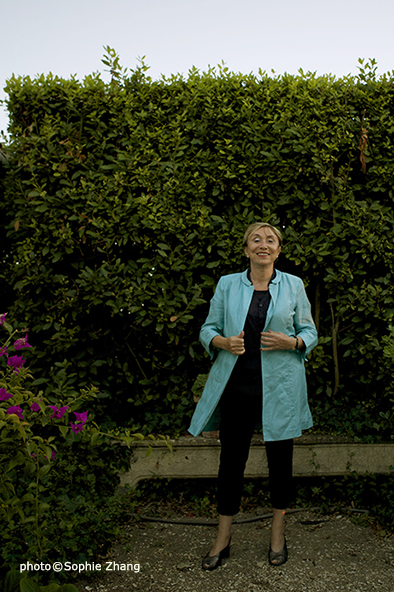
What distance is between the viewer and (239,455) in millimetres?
2826

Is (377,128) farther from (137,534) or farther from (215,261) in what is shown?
(137,534)

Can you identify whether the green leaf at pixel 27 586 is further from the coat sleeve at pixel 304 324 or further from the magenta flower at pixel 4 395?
the coat sleeve at pixel 304 324

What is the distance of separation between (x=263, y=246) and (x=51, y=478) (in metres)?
2.08

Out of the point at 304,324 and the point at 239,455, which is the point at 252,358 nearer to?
the point at 304,324

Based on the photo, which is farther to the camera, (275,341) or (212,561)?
(212,561)

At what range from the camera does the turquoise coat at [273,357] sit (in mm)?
2732

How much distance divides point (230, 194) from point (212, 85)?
2.94ft

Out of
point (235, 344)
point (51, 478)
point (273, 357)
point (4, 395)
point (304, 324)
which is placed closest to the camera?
point (4, 395)

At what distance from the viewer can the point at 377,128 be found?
3.64 meters

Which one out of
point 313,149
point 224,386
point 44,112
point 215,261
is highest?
point 44,112

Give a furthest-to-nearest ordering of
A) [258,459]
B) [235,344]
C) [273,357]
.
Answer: [258,459] → [273,357] → [235,344]

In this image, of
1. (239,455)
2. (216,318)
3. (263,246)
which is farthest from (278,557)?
(263,246)

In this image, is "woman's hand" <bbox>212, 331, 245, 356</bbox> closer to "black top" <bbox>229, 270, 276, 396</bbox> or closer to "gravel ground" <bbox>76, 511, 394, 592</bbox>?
"black top" <bbox>229, 270, 276, 396</bbox>

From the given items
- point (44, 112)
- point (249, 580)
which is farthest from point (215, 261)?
point (249, 580)
